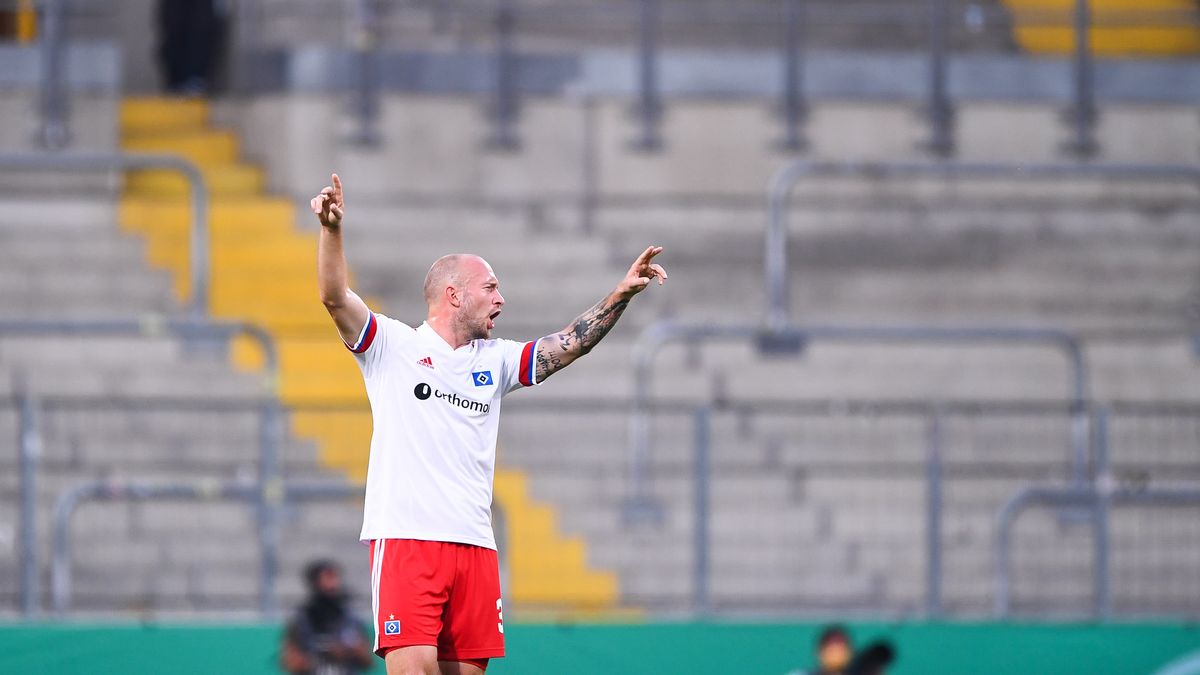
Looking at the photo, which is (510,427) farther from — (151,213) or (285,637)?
(151,213)

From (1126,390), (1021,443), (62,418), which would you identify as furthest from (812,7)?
(62,418)

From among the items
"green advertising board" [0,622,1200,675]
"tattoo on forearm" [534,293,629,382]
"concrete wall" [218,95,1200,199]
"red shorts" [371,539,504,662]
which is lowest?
"green advertising board" [0,622,1200,675]

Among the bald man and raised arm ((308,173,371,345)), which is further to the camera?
the bald man

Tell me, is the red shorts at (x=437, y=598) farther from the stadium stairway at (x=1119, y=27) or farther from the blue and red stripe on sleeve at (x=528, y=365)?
the stadium stairway at (x=1119, y=27)

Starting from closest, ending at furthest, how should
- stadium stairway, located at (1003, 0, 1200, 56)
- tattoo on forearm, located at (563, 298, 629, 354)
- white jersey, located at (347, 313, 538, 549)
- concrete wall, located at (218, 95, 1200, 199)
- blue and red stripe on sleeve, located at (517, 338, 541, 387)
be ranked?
white jersey, located at (347, 313, 538, 549), tattoo on forearm, located at (563, 298, 629, 354), blue and red stripe on sleeve, located at (517, 338, 541, 387), concrete wall, located at (218, 95, 1200, 199), stadium stairway, located at (1003, 0, 1200, 56)

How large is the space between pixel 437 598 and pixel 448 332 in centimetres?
108

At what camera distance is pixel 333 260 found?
766cm

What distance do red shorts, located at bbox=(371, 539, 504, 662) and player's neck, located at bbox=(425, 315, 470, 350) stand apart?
824mm

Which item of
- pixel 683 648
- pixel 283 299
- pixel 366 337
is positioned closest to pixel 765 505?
pixel 683 648

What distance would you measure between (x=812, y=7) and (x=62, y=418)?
33.2 feet

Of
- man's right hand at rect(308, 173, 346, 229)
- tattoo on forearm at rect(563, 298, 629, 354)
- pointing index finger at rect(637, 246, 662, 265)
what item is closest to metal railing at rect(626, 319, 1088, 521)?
tattoo on forearm at rect(563, 298, 629, 354)

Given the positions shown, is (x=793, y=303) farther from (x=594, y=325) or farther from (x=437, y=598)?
(x=437, y=598)

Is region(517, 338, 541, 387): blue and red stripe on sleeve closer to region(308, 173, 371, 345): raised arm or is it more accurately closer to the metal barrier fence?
region(308, 173, 371, 345): raised arm

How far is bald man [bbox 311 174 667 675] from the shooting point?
785 centimetres
